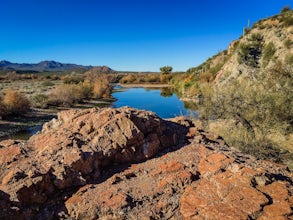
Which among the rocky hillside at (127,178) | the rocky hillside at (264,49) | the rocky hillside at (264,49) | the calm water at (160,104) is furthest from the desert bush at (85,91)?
the rocky hillside at (127,178)

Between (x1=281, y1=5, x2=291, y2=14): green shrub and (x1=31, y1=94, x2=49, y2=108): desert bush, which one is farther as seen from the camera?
(x1=281, y1=5, x2=291, y2=14): green shrub

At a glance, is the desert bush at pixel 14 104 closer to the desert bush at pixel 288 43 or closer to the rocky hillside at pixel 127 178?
the rocky hillside at pixel 127 178

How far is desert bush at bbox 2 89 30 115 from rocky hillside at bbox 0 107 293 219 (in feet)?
82.5

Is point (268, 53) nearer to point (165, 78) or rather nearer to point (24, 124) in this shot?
point (24, 124)

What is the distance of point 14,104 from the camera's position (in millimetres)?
28719

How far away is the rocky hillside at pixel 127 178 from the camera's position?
4.08 meters

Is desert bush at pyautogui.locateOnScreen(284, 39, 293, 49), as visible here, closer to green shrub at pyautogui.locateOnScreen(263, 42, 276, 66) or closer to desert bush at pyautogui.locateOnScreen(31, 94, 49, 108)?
green shrub at pyautogui.locateOnScreen(263, 42, 276, 66)

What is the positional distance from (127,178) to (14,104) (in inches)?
1104

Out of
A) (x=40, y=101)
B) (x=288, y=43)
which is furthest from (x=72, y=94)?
(x=288, y=43)

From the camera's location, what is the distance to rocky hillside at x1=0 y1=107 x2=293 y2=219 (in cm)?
408

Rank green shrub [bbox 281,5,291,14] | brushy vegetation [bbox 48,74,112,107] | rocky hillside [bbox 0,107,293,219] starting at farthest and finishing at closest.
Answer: green shrub [bbox 281,5,291,14] < brushy vegetation [bbox 48,74,112,107] < rocky hillside [bbox 0,107,293,219]

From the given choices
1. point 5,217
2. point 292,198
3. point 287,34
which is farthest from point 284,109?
point 287,34

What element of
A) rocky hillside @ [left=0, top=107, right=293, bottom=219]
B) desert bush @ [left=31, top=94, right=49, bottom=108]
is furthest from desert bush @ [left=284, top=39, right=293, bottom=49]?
desert bush @ [left=31, top=94, right=49, bottom=108]

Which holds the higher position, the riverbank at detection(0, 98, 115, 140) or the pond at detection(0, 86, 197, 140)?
the pond at detection(0, 86, 197, 140)
